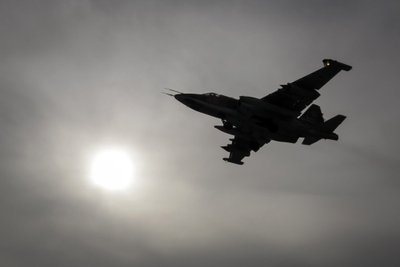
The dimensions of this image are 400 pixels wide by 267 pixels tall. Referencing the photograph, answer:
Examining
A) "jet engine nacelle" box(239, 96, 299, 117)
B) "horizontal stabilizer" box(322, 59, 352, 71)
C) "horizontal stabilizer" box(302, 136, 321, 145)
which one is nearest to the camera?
"horizontal stabilizer" box(322, 59, 352, 71)

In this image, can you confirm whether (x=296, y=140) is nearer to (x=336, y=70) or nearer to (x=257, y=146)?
(x=257, y=146)

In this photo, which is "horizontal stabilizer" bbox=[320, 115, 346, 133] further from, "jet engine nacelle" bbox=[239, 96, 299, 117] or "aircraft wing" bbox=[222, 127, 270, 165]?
"aircraft wing" bbox=[222, 127, 270, 165]

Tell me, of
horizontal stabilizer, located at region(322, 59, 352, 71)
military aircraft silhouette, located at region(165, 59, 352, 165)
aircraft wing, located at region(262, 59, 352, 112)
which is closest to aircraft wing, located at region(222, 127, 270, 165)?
military aircraft silhouette, located at region(165, 59, 352, 165)

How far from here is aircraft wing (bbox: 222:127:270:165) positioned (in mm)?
69625

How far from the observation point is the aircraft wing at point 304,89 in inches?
2258

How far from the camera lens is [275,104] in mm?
60750

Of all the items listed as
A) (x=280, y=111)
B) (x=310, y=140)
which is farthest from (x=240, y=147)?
(x=280, y=111)

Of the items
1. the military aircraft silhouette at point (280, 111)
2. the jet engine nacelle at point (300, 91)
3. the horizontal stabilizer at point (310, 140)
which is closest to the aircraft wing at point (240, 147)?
the military aircraft silhouette at point (280, 111)

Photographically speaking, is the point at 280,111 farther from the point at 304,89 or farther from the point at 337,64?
the point at 337,64

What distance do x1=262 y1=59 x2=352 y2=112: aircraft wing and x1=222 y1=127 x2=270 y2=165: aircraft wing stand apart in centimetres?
910

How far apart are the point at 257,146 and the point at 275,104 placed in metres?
10.2

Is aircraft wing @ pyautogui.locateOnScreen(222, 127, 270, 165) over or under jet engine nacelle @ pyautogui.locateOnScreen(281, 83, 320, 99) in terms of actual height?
over

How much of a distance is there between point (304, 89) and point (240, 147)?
1424cm

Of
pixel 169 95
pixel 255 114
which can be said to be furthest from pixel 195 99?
pixel 255 114
